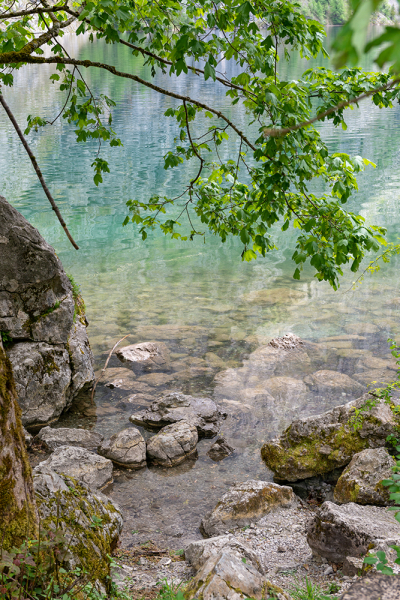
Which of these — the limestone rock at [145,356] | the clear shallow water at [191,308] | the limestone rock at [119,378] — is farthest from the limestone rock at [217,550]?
the limestone rock at [145,356]

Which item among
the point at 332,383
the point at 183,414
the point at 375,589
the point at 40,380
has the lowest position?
the point at 183,414

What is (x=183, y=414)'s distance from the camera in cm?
764

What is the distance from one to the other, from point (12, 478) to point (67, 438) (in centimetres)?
435

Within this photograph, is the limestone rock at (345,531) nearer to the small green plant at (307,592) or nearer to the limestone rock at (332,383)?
the small green plant at (307,592)

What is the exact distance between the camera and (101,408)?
835 cm

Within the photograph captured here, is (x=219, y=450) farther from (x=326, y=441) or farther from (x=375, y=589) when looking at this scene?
(x=375, y=589)

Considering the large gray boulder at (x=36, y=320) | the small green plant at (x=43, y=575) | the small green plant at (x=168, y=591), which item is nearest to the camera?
the small green plant at (x=43, y=575)

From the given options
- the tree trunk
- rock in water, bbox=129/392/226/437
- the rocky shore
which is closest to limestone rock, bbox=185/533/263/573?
the rocky shore

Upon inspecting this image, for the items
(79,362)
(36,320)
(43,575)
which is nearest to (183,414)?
(79,362)

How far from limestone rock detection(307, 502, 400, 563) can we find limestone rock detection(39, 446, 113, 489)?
292 centimetres

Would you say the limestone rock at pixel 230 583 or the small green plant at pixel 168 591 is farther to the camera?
the small green plant at pixel 168 591

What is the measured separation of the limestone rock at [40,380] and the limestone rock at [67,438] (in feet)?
1.41

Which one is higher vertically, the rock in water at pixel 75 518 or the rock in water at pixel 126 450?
the rock in water at pixel 75 518

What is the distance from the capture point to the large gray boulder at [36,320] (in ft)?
24.2
